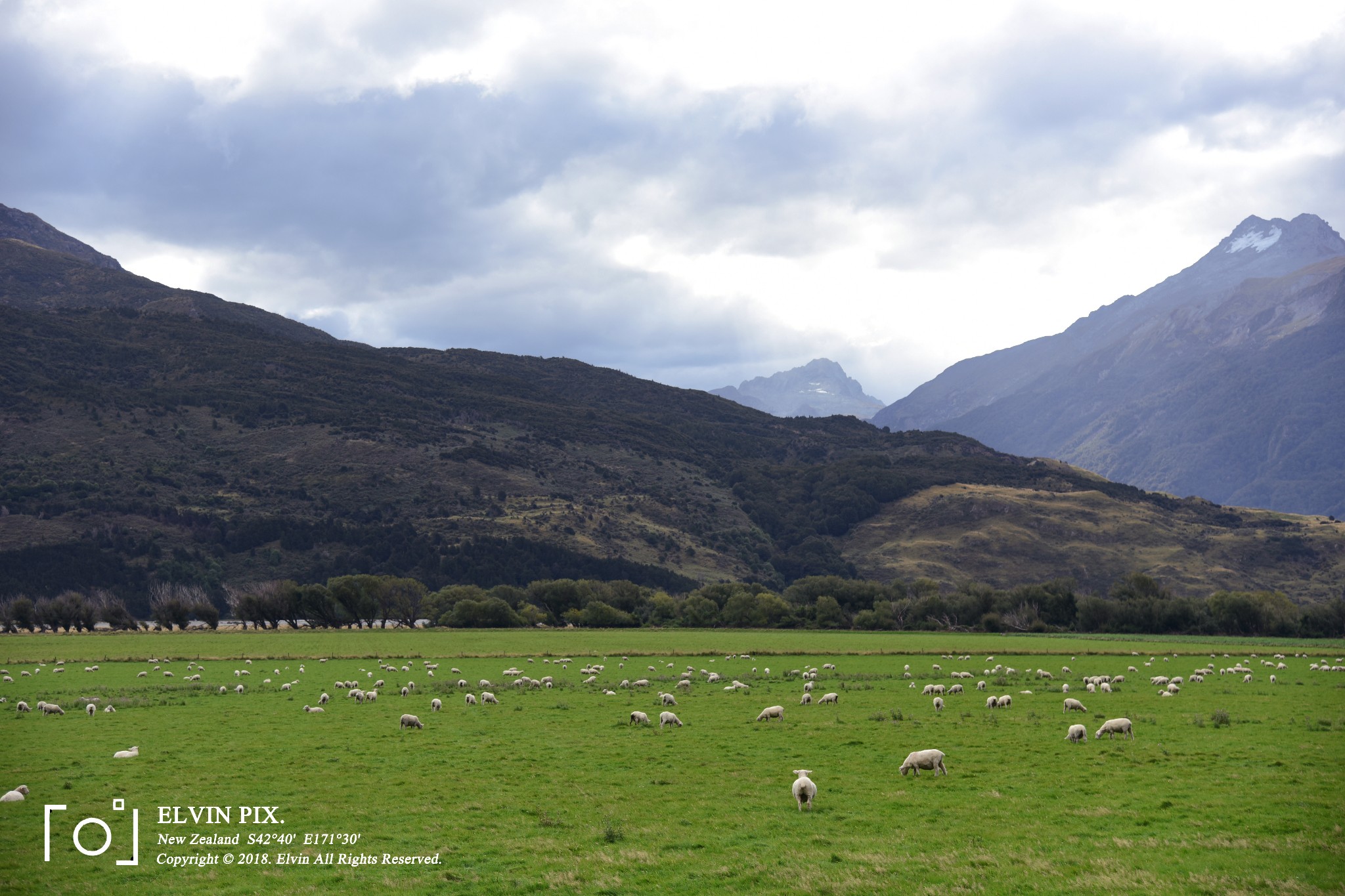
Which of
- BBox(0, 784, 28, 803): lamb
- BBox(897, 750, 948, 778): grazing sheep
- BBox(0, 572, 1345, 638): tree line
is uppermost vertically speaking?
BBox(0, 784, 28, 803): lamb

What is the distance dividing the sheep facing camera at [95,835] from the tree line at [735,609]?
82.4 meters

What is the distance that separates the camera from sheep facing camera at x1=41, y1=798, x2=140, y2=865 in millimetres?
14844

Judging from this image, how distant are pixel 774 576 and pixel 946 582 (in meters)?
30.7

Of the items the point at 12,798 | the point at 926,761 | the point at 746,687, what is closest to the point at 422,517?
the point at 746,687

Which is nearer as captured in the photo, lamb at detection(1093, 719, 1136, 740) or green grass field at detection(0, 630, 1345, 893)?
green grass field at detection(0, 630, 1345, 893)

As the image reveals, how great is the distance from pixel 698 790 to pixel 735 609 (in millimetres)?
84369

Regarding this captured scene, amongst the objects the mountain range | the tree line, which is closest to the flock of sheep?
the tree line

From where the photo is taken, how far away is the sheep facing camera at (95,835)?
48.7ft

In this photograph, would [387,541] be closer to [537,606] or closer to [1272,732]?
[537,606]

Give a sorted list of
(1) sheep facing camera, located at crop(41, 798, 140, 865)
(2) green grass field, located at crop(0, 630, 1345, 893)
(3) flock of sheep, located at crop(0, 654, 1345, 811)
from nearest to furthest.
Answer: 1. (2) green grass field, located at crop(0, 630, 1345, 893)
2. (1) sheep facing camera, located at crop(41, 798, 140, 865)
3. (3) flock of sheep, located at crop(0, 654, 1345, 811)

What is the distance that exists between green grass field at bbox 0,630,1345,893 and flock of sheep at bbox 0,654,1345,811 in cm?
47

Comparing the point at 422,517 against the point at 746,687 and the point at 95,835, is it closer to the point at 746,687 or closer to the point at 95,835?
the point at 746,687

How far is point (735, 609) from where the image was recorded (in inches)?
4028

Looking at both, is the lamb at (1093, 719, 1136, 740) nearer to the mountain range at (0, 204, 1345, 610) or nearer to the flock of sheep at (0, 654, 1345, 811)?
the flock of sheep at (0, 654, 1345, 811)
